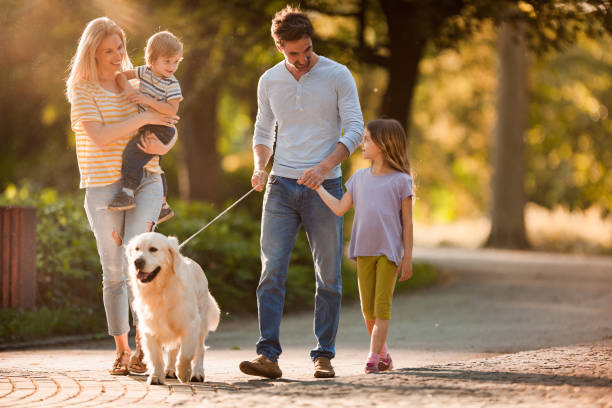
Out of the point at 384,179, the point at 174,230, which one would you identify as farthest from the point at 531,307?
the point at 384,179

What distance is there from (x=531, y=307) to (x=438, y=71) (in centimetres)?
1788

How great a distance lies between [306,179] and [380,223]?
63cm

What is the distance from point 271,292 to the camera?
20.1 ft

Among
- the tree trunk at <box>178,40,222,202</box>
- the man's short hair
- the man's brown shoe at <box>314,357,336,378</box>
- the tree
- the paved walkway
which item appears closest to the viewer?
the paved walkway

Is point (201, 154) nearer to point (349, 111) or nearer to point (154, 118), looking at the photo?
point (154, 118)

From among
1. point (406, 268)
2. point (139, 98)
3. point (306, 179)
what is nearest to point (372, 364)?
point (406, 268)

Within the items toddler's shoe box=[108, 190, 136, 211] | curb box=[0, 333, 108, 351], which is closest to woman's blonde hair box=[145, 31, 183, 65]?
toddler's shoe box=[108, 190, 136, 211]

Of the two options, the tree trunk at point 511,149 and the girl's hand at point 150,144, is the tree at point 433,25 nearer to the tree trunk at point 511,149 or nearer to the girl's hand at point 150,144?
the girl's hand at point 150,144

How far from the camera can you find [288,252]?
245 inches

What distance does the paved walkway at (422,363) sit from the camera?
4934 millimetres

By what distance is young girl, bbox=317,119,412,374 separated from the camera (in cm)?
601

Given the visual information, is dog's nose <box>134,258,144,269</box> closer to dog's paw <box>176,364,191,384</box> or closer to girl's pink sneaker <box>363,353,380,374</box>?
dog's paw <box>176,364,191,384</box>

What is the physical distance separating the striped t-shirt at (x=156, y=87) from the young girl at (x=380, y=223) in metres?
1.28

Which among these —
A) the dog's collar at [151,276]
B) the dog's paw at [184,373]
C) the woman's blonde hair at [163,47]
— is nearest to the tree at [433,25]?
the woman's blonde hair at [163,47]
